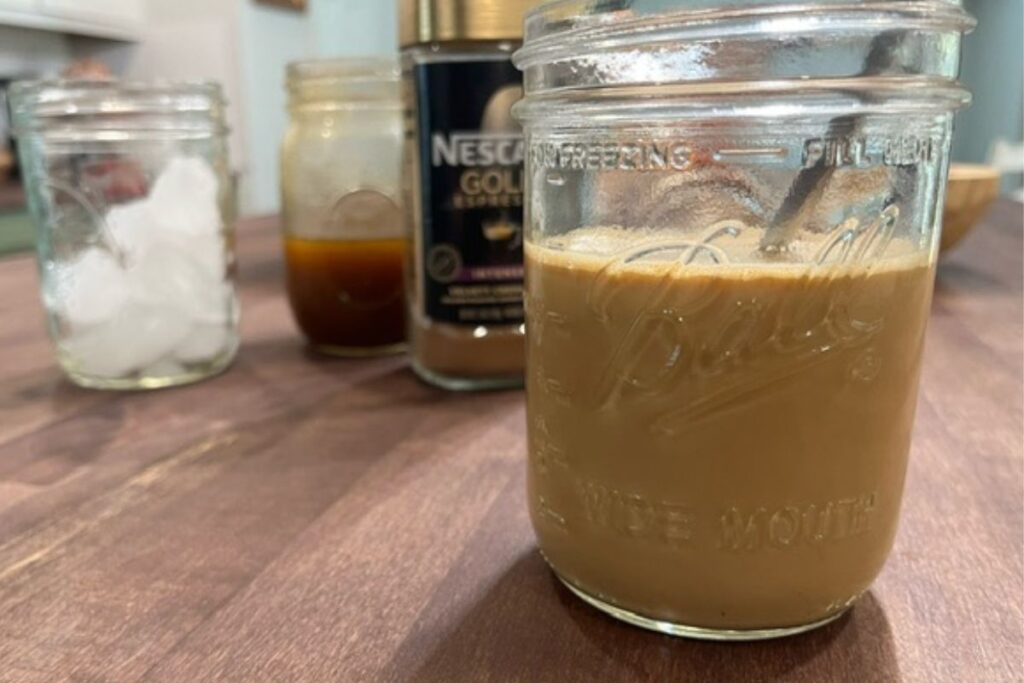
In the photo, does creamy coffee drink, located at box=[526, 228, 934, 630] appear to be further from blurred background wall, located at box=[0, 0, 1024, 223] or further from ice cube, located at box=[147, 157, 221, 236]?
blurred background wall, located at box=[0, 0, 1024, 223]

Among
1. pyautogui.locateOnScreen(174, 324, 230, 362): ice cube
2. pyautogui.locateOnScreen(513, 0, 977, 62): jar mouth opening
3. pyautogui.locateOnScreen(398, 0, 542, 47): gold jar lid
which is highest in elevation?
pyautogui.locateOnScreen(398, 0, 542, 47): gold jar lid

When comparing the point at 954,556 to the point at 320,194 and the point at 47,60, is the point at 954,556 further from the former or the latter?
the point at 47,60

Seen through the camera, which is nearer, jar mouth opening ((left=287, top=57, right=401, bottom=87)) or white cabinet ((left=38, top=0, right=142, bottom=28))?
jar mouth opening ((left=287, top=57, right=401, bottom=87))

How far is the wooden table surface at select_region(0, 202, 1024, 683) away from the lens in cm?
34

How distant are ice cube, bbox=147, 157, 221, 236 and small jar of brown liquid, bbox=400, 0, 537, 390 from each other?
160mm

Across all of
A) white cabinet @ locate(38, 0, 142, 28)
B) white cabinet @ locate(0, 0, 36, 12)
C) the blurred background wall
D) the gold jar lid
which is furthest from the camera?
the blurred background wall

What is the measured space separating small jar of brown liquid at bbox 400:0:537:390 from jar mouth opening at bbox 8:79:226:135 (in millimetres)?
180

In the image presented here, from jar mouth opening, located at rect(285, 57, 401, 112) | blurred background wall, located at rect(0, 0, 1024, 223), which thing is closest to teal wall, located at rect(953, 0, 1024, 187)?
blurred background wall, located at rect(0, 0, 1024, 223)

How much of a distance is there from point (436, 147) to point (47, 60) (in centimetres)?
258

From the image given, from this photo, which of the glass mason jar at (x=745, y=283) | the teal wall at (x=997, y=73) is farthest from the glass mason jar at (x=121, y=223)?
the teal wall at (x=997, y=73)

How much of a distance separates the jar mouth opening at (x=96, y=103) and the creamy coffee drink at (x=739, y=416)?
0.44 metres

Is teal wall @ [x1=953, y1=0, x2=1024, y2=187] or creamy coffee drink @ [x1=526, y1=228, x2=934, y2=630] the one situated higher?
teal wall @ [x1=953, y1=0, x2=1024, y2=187]

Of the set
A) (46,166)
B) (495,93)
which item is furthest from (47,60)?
(495,93)

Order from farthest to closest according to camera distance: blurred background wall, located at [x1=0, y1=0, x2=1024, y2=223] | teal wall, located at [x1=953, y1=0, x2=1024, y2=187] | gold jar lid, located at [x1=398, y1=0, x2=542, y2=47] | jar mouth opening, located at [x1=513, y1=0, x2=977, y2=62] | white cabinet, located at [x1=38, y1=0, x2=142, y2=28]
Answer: teal wall, located at [x1=953, y1=0, x2=1024, y2=187]
blurred background wall, located at [x1=0, y1=0, x2=1024, y2=223]
white cabinet, located at [x1=38, y1=0, x2=142, y2=28]
gold jar lid, located at [x1=398, y1=0, x2=542, y2=47]
jar mouth opening, located at [x1=513, y1=0, x2=977, y2=62]
